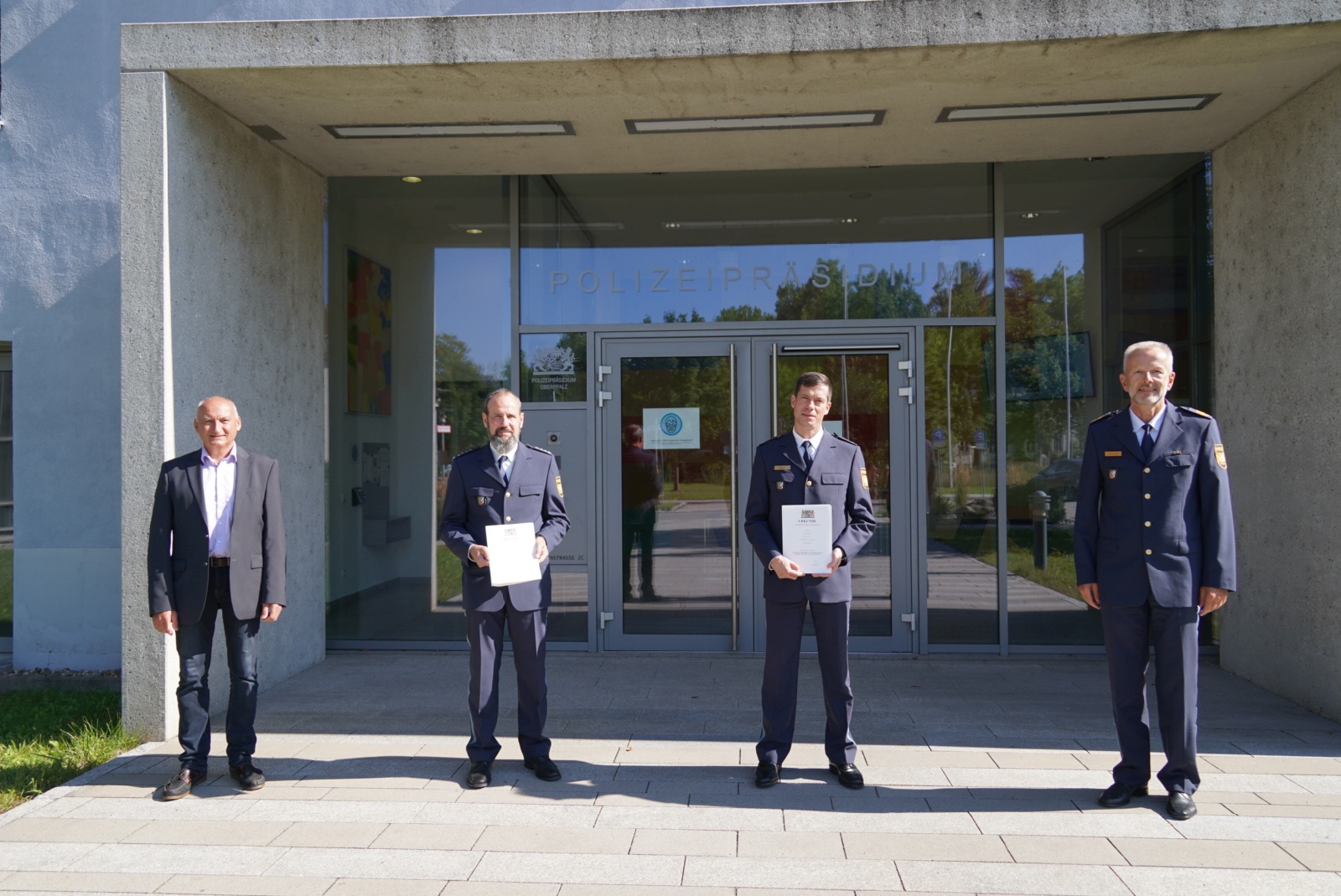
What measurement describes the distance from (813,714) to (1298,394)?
139 inches

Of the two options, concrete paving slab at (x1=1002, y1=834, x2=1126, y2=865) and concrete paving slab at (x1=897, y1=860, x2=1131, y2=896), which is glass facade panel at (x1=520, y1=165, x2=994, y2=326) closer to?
concrete paving slab at (x1=1002, y1=834, x2=1126, y2=865)

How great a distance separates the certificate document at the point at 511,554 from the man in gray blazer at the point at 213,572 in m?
1.07

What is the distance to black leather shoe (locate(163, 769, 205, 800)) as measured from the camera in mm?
4535

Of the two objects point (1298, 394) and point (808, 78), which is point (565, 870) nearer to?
point (808, 78)

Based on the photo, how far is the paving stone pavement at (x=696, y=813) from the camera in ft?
12.1

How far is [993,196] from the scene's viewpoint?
7.50m

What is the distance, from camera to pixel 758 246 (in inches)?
302

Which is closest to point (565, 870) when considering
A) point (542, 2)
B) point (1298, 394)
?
point (1298, 394)

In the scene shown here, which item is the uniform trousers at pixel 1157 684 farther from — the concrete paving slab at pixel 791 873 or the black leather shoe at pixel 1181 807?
the concrete paving slab at pixel 791 873

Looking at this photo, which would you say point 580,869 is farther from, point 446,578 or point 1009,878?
point 446,578

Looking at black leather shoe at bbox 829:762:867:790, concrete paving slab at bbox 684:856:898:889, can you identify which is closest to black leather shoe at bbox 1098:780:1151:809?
black leather shoe at bbox 829:762:867:790

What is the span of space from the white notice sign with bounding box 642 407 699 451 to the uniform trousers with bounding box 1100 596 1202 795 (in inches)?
146

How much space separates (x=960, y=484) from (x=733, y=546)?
5.89ft

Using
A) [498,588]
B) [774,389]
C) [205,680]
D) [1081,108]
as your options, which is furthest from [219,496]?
[1081,108]
